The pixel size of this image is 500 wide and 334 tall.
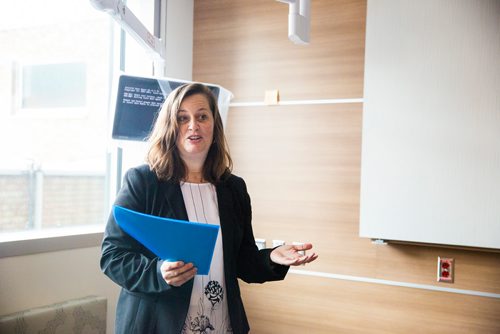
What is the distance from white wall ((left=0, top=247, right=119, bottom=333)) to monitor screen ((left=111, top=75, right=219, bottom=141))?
0.65m

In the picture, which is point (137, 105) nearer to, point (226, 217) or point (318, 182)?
point (226, 217)

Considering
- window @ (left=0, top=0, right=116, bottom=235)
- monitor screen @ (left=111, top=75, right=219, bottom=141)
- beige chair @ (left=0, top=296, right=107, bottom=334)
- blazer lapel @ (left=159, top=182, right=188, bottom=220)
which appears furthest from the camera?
window @ (left=0, top=0, right=116, bottom=235)

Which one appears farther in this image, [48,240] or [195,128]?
[48,240]

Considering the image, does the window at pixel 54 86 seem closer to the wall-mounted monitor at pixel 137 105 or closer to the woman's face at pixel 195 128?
the wall-mounted monitor at pixel 137 105

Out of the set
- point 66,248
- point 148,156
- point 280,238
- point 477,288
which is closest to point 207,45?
point 280,238

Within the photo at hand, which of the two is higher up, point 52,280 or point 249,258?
point 249,258

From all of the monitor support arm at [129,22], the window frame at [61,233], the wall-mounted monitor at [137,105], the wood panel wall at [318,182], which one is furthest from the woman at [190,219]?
the wood panel wall at [318,182]

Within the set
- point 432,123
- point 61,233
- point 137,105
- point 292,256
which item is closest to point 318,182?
point 432,123

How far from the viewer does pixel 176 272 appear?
1271mm

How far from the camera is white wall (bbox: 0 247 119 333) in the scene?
2.07 metres

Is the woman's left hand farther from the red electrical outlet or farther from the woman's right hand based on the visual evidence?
the red electrical outlet

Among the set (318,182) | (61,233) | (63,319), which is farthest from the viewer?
(318,182)

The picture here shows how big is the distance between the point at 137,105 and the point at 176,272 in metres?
1.14

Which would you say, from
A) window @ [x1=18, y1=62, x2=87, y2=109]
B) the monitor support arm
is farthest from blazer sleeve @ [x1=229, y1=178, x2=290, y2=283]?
window @ [x1=18, y1=62, x2=87, y2=109]
